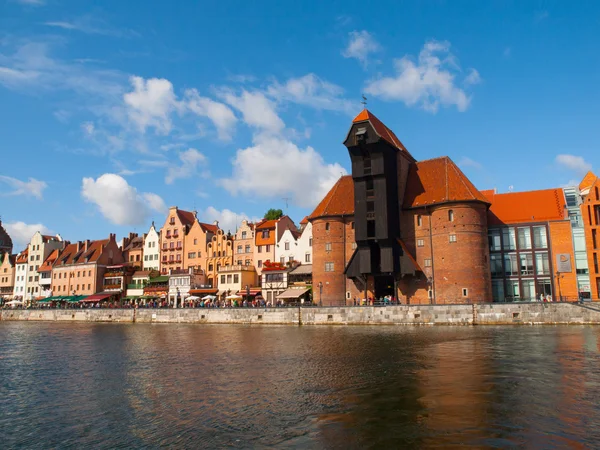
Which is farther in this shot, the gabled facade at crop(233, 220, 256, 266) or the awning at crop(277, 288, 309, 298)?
the gabled facade at crop(233, 220, 256, 266)

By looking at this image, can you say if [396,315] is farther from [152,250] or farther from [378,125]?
[152,250]

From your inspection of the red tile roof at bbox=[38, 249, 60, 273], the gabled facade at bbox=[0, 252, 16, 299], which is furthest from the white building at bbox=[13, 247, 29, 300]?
the red tile roof at bbox=[38, 249, 60, 273]

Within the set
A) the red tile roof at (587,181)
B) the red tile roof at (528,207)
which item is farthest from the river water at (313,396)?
the red tile roof at (587,181)

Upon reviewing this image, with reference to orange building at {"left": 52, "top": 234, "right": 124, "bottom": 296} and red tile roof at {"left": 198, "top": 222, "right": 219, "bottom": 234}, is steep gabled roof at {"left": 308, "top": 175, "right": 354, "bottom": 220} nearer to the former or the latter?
red tile roof at {"left": 198, "top": 222, "right": 219, "bottom": 234}

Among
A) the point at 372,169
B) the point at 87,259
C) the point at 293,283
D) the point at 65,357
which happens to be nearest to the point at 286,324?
the point at 293,283

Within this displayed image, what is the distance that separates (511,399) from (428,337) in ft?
68.6

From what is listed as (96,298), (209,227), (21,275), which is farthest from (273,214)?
(21,275)

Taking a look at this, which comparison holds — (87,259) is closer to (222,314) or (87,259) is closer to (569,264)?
(222,314)

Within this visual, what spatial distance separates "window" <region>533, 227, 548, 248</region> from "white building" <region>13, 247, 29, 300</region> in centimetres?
10345

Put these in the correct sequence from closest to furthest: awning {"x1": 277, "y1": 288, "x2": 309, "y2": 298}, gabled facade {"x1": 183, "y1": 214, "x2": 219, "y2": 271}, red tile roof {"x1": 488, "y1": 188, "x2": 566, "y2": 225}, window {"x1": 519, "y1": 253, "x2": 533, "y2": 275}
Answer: window {"x1": 519, "y1": 253, "x2": 533, "y2": 275}
red tile roof {"x1": 488, "y1": 188, "x2": 566, "y2": 225}
awning {"x1": 277, "y1": 288, "x2": 309, "y2": 298}
gabled facade {"x1": 183, "y1": 214, "x2": 219, "y2": 271}

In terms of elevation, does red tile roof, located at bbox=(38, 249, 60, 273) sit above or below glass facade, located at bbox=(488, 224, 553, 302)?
above

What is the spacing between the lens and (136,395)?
68.5 feet

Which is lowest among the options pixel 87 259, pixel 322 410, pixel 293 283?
pixel 322 410

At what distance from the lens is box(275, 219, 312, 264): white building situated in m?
75.2
